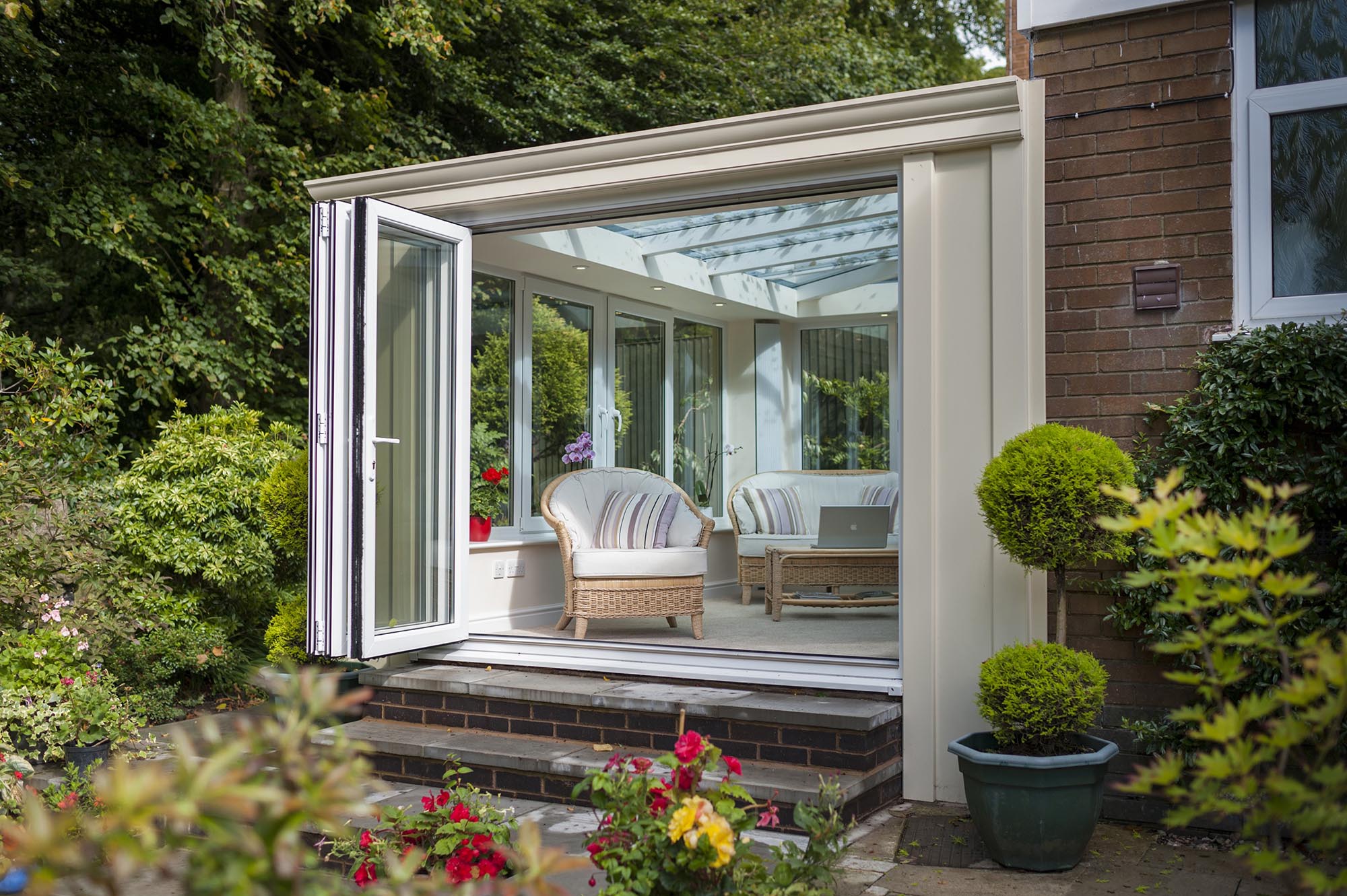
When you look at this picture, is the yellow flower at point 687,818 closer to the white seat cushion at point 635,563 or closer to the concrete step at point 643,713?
the concrete step at point 643,713

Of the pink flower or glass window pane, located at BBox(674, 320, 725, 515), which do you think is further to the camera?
glass window pane, located at BBox(674, 320, 725, 515)

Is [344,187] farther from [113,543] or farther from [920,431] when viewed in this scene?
[920,431]

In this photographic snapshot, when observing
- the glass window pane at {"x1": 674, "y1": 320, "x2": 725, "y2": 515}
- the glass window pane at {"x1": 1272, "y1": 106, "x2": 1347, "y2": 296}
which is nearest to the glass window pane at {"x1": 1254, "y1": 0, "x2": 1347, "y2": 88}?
the glass window pane at {"x1": 1272, "y1": 106, "x2": 1347, "y2": 296}

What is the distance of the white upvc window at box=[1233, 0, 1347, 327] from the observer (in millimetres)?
4105

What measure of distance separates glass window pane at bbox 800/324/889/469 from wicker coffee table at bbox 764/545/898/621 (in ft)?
8.94

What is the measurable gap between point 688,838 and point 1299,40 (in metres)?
3.75

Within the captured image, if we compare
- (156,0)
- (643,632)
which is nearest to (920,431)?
(643,632)

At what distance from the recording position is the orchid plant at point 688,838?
2.38m

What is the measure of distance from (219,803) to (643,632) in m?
5.47

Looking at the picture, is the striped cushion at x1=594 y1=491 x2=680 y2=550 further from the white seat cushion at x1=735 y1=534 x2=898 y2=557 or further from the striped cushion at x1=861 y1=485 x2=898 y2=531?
the striped cushion at x1=861 y1=485 x2=898 y2=531

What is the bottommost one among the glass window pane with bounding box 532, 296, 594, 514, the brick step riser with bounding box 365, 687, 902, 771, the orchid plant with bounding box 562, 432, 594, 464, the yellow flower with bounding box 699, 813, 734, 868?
the brick step riser with bounding box 365, 687, 902, 771

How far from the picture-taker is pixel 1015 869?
3566 mm

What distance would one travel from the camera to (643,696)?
4.55 m

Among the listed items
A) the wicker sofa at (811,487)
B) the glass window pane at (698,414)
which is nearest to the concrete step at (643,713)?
the wicker sofa at (811,487)
